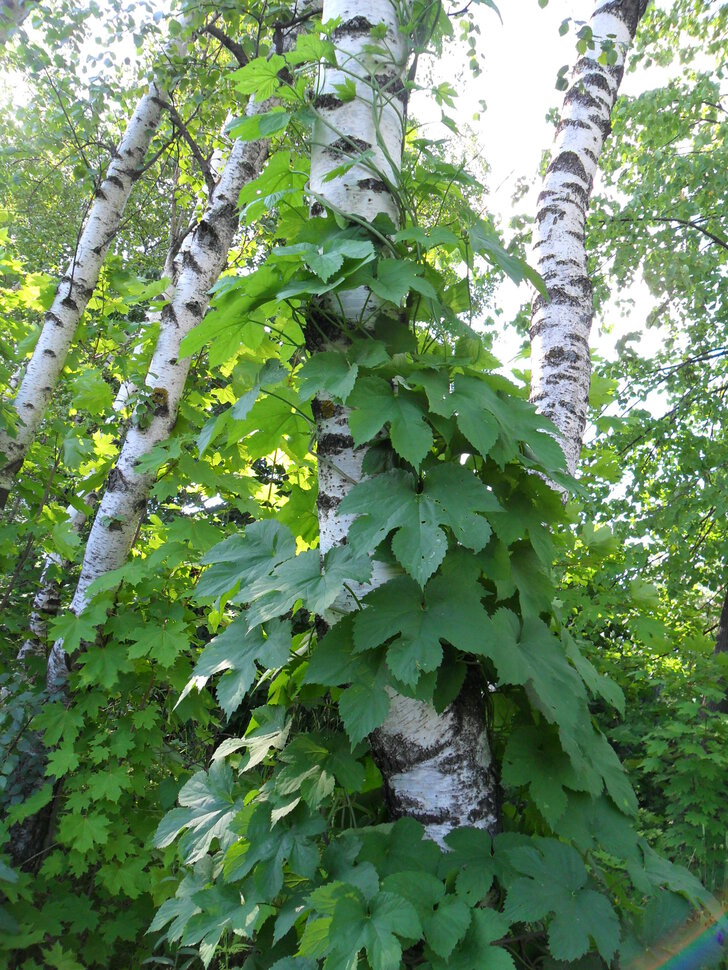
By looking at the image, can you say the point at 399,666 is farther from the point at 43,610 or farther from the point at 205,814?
the point at 43,610

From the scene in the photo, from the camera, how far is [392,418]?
3.26 ft

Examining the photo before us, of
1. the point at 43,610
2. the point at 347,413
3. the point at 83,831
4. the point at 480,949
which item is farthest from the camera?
the point at 43,610

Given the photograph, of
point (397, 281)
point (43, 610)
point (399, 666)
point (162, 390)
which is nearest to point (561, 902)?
point (399, 666)

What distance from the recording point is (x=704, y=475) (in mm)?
6035

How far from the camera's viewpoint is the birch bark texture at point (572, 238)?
1.89 meters

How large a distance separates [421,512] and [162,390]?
219 centimetres

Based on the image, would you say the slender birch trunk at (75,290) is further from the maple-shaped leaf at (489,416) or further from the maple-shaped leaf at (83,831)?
the maple-shaped leaf at (489,416)

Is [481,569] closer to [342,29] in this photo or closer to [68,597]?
[342,29]

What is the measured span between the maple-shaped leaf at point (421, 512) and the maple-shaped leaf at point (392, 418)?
5cm

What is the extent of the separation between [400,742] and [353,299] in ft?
2.62

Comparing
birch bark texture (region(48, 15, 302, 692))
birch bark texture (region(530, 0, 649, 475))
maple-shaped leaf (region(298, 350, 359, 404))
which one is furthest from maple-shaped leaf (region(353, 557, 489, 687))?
birch bark texture (region(48, 15, 302, 692))

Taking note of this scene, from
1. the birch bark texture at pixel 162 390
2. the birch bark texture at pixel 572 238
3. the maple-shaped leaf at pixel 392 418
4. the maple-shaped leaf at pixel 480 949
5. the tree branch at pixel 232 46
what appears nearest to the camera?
the maple-shaped leaf at pixel 480 949

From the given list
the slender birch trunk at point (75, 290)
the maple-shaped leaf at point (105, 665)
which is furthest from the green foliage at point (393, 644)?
the slender birch trunk at point (75, 290)

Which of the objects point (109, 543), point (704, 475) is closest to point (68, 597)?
point (109, 543)
